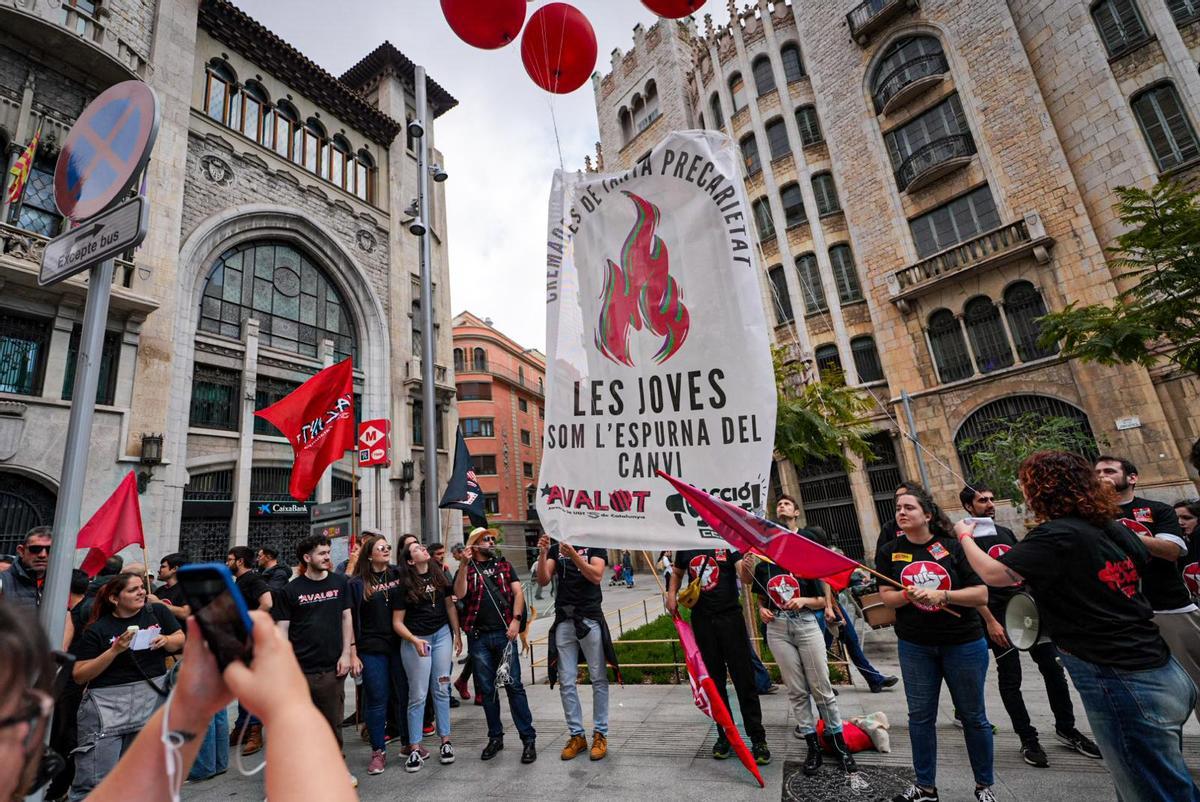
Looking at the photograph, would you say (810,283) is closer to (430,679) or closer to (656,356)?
(656,356)

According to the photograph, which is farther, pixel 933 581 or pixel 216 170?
pixel 216 170

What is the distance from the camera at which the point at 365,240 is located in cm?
2148

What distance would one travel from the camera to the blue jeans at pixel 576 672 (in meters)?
5.20

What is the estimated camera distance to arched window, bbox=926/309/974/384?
730 inches

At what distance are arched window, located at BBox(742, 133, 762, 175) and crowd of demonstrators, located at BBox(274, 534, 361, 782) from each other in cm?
2425

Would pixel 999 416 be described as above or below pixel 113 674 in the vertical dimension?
above

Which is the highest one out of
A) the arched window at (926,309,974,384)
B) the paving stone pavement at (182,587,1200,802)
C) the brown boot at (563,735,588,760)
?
the arched window at (926,309,974,384)

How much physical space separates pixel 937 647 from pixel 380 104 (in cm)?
2729

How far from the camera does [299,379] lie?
731 inches

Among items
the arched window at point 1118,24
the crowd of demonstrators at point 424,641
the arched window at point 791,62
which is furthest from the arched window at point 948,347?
the crowd of demonstrators at point 424,641

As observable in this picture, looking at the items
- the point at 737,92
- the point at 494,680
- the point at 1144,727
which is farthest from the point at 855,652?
the point at 737,92

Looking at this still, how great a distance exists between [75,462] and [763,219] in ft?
82.0

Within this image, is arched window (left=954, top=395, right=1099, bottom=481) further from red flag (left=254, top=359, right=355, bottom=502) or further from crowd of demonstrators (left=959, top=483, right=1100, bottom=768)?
red flag (left=254, top=359, right=355, bottom=502)

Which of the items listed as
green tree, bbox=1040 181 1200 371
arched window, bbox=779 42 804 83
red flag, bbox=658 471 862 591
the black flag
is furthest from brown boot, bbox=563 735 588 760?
arched window, bbox=779 42 804 83
